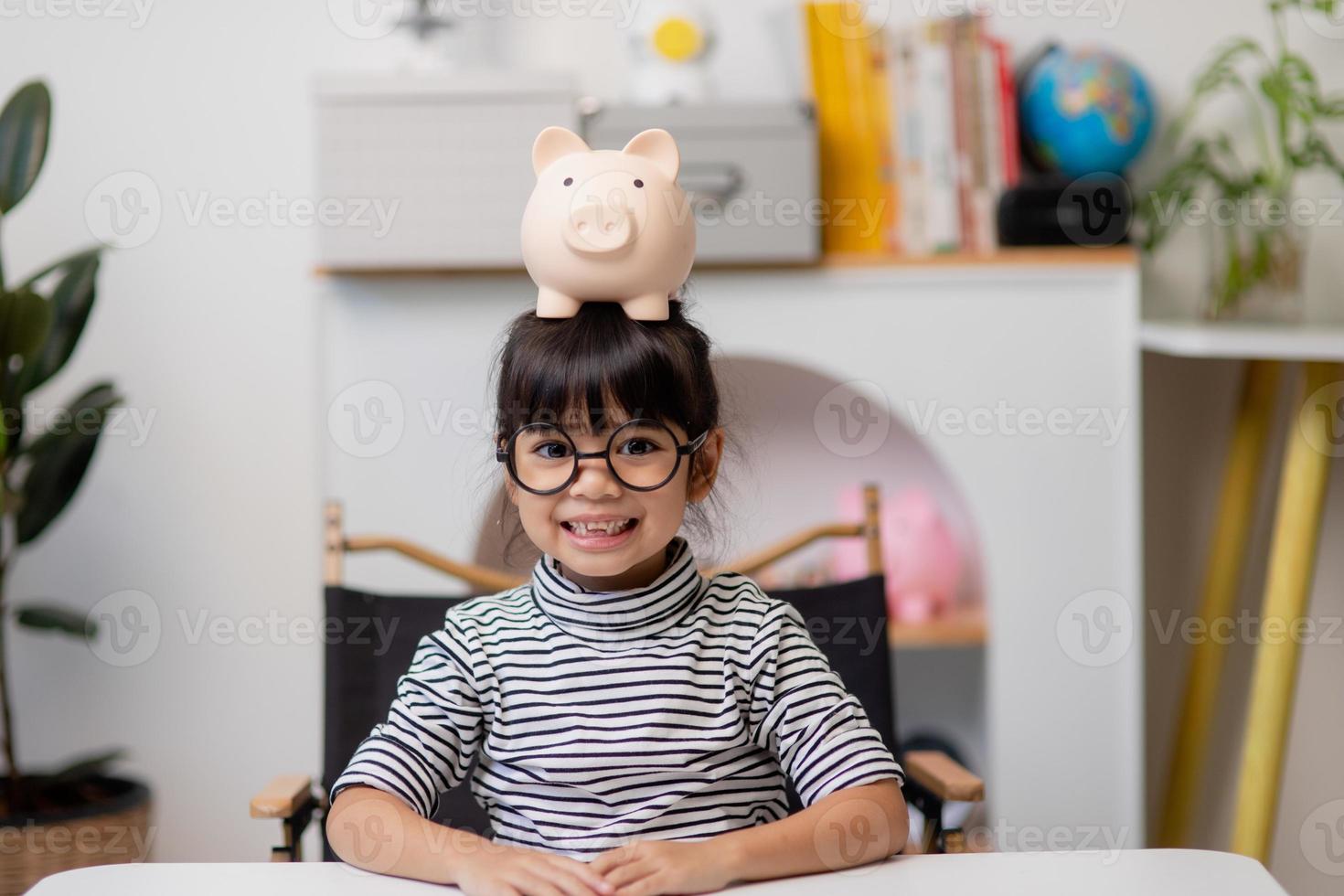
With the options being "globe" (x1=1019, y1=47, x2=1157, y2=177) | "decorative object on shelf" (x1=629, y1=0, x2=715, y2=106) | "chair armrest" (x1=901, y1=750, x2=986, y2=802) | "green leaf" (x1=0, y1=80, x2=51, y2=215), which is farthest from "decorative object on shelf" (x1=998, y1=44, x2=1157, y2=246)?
"green leaf" (x1=0, y1=80, x2=51, y2=215)

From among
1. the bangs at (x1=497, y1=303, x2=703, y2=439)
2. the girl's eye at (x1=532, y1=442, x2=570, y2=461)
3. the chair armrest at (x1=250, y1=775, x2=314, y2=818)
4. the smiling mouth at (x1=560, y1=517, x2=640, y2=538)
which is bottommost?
the chair armrest at (x1=250, y1=775, x2=314, y2=818)

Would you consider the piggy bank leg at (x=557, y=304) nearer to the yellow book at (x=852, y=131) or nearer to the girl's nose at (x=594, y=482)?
the girl's nose at (x=594, y=482)

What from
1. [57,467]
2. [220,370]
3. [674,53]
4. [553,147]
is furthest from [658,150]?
[220,370]

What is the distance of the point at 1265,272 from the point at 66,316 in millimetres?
1715

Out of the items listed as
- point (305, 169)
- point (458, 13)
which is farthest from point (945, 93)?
point (305, 169)

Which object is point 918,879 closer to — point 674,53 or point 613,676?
point 613,676

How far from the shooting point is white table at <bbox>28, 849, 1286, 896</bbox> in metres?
0.87

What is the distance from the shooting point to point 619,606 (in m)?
1.03

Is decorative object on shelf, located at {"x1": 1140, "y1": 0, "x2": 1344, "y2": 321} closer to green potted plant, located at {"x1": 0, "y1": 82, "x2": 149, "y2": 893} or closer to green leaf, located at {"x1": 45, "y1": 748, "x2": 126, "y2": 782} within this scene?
green potted plant, located at {"x1": 0, "y1": 82, "x2": 149, "y2": 893}

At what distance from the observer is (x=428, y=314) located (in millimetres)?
1919

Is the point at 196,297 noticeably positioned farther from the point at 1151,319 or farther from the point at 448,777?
the point at 1151,319

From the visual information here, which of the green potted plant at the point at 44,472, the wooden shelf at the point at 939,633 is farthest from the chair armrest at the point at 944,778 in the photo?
the green potted plant at the point at 44,472

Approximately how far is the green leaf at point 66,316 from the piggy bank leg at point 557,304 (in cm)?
111

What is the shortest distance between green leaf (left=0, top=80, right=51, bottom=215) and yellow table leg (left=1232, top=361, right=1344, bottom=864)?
67.5 inches
